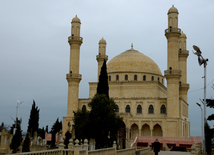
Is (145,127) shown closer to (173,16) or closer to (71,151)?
(173,16)

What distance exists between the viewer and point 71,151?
14.1 m

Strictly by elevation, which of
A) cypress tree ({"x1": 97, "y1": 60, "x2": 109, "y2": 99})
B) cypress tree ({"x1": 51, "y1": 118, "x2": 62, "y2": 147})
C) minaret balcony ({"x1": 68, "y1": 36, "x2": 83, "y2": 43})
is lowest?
cypress tree ({"x1": 51, "y1": 118, "x2": 62, "y2": 147})

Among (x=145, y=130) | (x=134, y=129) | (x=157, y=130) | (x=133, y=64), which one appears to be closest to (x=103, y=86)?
(x=134, y=129)

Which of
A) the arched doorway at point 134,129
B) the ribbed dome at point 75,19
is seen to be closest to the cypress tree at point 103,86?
the arched doorway at point 134,129

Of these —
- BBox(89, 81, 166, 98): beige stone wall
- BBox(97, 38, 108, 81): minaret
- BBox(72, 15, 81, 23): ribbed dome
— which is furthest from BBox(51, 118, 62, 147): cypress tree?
BBox(72, 15, 81, 23): ribbed dome

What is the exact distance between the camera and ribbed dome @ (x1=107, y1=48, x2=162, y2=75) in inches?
2169

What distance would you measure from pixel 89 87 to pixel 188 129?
17957mm

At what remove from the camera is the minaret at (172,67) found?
4366 cm

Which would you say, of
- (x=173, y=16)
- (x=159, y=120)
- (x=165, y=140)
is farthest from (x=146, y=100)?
(x=173, y=16)

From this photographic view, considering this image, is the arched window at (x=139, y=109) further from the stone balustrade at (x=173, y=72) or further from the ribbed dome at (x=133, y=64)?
the ribbed dome at (x=133, y=64)

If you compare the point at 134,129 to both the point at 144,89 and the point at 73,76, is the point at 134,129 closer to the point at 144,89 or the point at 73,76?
the point at 144,89

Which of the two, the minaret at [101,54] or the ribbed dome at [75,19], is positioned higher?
the ribbed dome at [75,19]

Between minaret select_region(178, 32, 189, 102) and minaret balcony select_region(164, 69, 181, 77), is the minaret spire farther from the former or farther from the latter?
minaret balcony select_region(164, 69, 181, 77)

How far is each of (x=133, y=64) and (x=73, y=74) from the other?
12.3m
